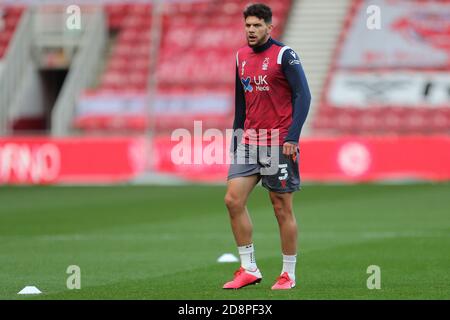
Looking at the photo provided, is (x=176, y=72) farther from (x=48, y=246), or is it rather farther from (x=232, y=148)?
(x=232, y=148)

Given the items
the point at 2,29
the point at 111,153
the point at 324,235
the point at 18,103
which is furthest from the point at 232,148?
the point at 2,29

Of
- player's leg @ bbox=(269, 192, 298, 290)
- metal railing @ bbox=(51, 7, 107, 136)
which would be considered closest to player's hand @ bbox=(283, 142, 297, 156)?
player's leg @ bbox=(269, 192, 298, 290)

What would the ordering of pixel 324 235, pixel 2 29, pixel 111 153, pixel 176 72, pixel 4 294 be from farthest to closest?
pixel 2 29 → pixel 176 72 → pixel 111 153 → pixel 324 235 → pixel 4 294

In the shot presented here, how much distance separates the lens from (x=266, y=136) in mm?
9367

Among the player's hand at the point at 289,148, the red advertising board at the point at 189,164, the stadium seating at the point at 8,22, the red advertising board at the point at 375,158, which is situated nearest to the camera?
the player's hand at the point at 289,148

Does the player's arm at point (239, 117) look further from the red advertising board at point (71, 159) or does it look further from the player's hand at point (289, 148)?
the red advertising board at point (71, 159)

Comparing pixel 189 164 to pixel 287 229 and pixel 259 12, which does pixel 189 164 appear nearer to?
pixel 287 229

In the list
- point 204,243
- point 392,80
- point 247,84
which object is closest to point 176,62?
point 392,80

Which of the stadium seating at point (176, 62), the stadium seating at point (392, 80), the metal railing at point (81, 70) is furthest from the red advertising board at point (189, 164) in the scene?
the metal railing at point (81, 70)

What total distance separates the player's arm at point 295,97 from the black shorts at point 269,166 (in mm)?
125

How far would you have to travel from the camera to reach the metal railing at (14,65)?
120ft

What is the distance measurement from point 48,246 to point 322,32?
23.0 m

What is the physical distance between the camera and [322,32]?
116 ft

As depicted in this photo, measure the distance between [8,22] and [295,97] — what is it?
103 ft
